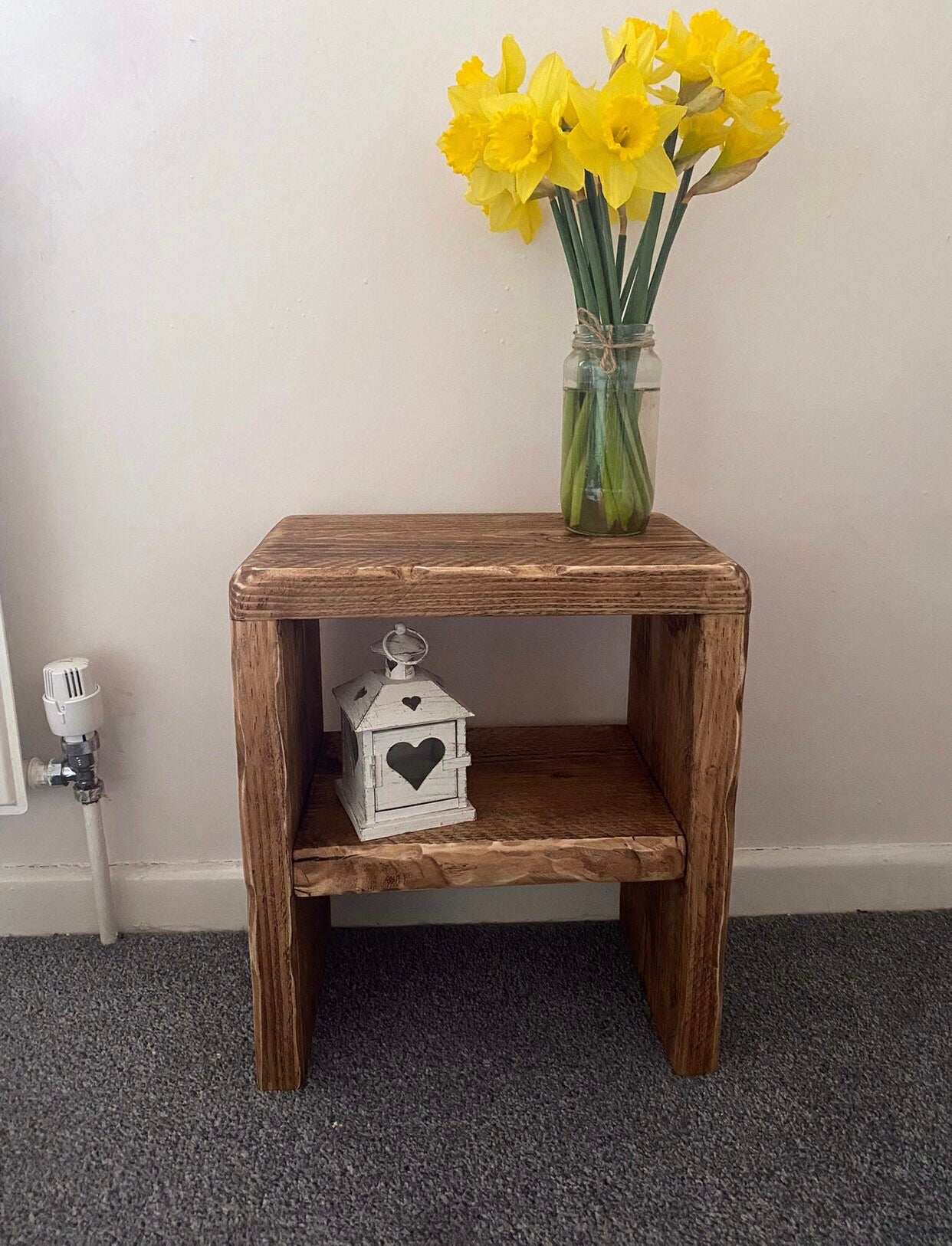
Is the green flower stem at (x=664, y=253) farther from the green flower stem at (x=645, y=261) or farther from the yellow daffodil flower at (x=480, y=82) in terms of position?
the yellow daffodil flower at (x=480, y=82)

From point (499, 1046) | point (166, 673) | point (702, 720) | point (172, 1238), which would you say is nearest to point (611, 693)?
point (702, 720)

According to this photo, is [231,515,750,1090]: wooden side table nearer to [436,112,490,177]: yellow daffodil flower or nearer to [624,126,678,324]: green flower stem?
[624,126,678,324]: green flower stem

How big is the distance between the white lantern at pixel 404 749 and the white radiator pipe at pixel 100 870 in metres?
0.41

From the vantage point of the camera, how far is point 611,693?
1.23 metres

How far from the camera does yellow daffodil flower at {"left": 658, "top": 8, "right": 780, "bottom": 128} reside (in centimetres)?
83

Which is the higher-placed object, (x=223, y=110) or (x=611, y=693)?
(x=223, y=110)

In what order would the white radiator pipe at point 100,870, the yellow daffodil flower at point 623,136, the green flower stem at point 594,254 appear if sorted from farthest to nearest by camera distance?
1. the white radiator pipe at point 100,870
2. the green flower stem at point 594,254
3. the yellow daffodil flower at point 623,136

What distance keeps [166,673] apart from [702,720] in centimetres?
69

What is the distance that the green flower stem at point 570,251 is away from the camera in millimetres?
915

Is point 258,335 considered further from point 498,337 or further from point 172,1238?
point 172,1238

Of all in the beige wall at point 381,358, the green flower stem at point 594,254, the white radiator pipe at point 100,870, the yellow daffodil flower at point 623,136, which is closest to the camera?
the yellow daffodil flower at point 623,136

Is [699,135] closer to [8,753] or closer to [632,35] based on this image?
[632,35]

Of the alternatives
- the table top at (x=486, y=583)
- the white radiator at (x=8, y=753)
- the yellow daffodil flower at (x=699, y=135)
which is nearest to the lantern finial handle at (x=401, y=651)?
the table top at (x=486, y=583)

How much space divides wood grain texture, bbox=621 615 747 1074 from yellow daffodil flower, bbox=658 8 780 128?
49cm
